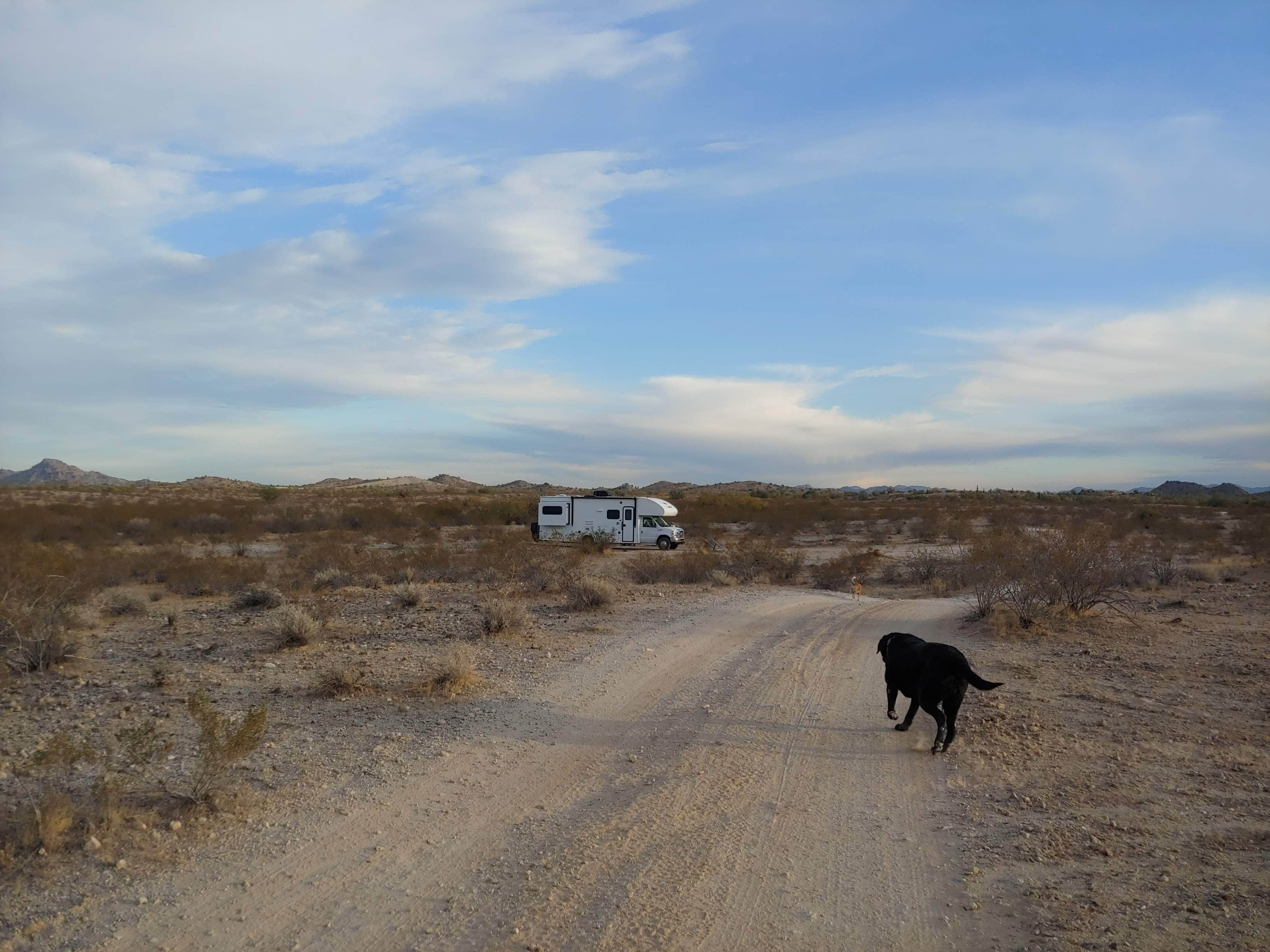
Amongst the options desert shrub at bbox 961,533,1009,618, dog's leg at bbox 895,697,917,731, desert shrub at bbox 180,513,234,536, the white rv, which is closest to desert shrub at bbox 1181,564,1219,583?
desert shrub at bbox 961,533,1009,618

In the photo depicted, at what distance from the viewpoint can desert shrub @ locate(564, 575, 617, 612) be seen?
15.5 m

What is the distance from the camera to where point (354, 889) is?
4801 millimetres

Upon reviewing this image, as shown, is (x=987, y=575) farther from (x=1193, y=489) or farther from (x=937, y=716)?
(x=1193, y=489)

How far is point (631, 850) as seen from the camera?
5.36m

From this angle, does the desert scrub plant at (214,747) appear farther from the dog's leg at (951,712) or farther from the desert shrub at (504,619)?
the desert shrub at (504,619)

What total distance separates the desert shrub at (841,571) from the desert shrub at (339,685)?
1498cm

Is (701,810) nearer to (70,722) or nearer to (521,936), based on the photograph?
(521,936)

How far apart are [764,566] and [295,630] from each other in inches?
552

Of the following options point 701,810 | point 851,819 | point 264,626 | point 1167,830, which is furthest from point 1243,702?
point 264,626

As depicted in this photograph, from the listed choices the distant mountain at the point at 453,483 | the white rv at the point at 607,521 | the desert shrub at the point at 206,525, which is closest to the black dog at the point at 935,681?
the white rv at the point at 607,521

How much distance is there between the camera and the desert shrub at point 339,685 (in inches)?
363

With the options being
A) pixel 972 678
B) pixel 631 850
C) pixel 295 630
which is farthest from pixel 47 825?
pixel 295 630

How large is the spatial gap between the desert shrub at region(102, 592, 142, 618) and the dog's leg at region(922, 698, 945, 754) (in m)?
14.1

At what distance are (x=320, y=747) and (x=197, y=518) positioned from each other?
4039 cm
